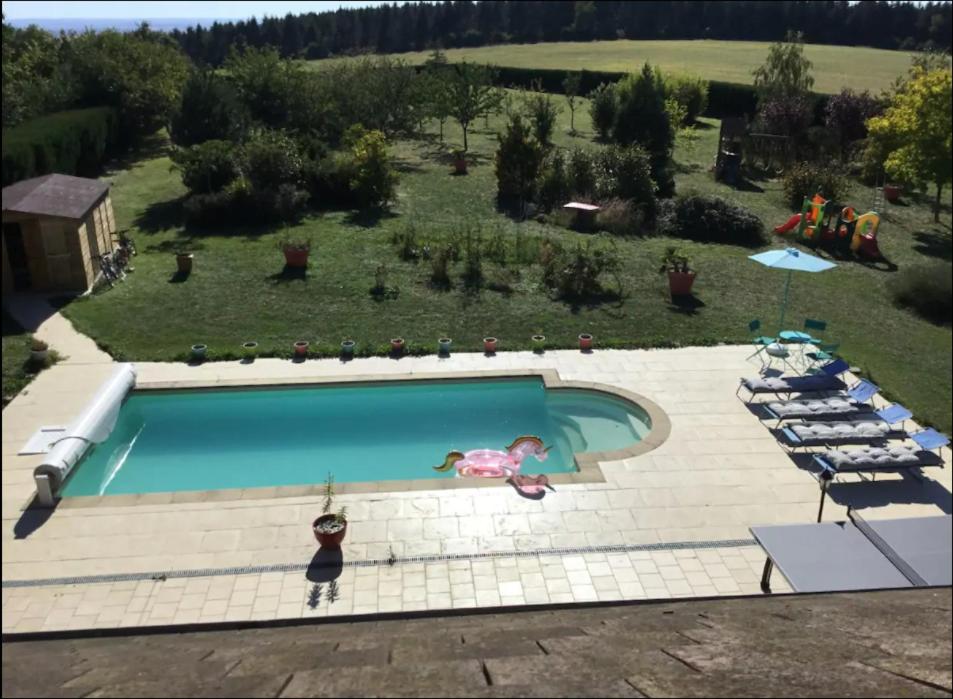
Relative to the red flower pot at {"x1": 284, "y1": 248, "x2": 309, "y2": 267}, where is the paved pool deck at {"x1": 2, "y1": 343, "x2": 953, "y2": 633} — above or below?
below

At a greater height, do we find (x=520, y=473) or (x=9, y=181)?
(x=9, y=181)

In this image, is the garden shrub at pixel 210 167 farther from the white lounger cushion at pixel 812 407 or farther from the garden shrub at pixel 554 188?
the white lounger cushion at pixel 812 407

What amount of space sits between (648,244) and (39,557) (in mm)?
16349

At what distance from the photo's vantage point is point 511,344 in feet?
47.4

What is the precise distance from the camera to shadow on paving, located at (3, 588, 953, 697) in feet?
7.43

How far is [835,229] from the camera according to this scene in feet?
68.3

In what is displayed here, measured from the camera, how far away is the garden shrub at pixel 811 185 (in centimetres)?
2373

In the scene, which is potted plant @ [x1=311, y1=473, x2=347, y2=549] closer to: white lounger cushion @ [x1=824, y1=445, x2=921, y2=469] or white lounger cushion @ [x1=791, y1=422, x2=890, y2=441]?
white lounger cushion @ [x1=824, y1=445, x2=921, y2=469]

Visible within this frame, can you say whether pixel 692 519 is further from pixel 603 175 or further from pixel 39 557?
pixel 603 175

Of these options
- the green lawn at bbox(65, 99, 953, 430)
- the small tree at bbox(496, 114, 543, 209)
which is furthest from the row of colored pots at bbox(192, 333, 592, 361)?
the small tree at bbox(496, 114, 543, 209)

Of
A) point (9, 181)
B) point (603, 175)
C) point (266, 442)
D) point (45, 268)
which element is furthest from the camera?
point (603, 175)

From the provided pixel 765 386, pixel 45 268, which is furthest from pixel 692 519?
pixel 45 268

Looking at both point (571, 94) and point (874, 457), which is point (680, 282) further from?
point (571, 94)

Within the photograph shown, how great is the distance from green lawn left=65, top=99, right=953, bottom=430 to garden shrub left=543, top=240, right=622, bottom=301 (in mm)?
435
